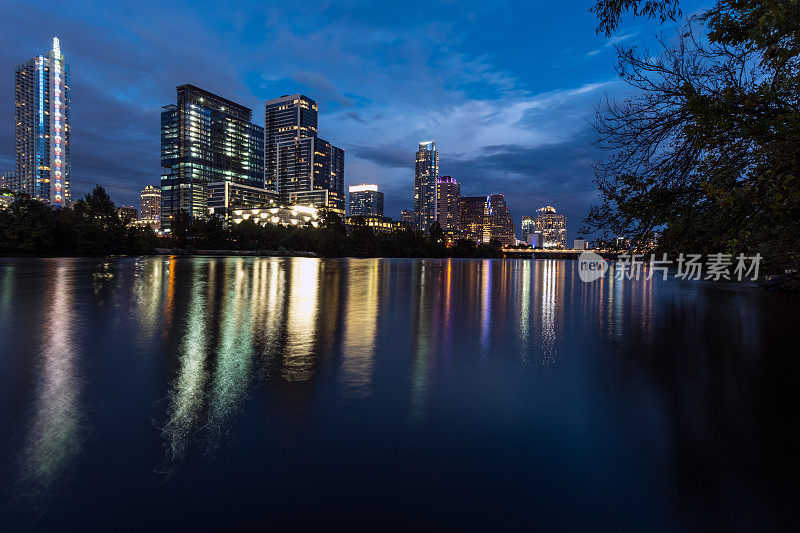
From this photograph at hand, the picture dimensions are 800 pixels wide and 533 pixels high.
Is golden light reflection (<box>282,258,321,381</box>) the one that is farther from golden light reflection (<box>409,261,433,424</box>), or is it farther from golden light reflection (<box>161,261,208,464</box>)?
golden light reflection (<box>409,261,433,424</box>)

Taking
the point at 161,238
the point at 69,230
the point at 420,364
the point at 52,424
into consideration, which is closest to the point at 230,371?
the point at 52,424

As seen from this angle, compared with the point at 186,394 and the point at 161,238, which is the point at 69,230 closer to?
the point at 161,238

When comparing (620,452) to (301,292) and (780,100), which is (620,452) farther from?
(301,292)

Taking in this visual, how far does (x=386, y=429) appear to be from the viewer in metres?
5.61

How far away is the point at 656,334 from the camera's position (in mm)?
13141

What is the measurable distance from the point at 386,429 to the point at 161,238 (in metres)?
145

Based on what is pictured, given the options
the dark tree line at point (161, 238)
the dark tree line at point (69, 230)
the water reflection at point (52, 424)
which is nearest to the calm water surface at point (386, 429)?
the water reflection at point (52, 424)

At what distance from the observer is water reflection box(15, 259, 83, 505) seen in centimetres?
424

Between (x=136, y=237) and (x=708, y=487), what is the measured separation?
326 ft

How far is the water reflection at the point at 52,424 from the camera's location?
167 inches

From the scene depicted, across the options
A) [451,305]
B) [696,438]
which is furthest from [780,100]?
[451,305]

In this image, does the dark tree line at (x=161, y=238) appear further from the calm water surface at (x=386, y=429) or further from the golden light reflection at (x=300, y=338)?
the calm water surface at (x=386, y=429)

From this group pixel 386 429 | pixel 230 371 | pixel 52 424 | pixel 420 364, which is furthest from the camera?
pixel 420 364

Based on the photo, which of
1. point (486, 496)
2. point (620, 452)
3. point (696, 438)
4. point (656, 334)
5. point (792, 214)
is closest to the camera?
point (486, 496)
